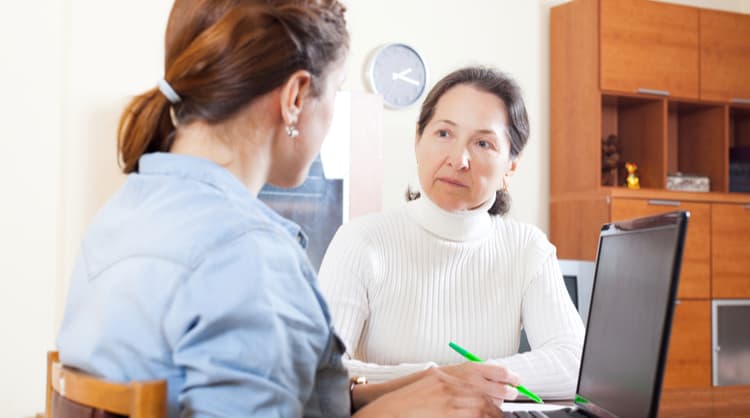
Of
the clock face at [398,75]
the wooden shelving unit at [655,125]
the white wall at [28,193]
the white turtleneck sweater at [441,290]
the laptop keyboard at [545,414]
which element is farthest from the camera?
the wooden shelving unit at [655,125]

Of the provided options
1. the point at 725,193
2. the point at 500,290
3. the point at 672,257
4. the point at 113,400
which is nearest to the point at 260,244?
the point at 113,400

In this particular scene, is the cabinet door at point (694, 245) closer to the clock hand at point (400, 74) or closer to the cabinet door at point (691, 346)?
the cabinet door at point (691, 346)

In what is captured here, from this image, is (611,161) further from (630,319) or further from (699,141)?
(630,319)

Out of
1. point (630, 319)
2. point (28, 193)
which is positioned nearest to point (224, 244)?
point (630, 319)

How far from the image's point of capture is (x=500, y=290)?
175 centimetres

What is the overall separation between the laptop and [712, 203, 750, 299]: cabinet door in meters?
3.14

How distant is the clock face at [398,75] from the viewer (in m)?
3.88

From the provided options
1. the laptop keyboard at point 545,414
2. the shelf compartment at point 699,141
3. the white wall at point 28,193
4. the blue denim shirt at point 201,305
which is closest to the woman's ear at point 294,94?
the blue denim shirt at point 201,305

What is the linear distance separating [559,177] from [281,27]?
3.52 metres

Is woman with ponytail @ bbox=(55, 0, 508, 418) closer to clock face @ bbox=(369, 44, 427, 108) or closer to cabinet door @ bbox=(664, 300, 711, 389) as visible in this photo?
clock face @ bbox=(369, 44, 427, 108)

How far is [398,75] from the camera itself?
3.93 meters

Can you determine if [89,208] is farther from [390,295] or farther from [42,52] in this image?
[390,295]

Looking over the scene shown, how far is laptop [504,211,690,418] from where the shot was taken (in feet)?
3.01

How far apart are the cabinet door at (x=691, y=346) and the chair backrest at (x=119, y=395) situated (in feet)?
12.0
